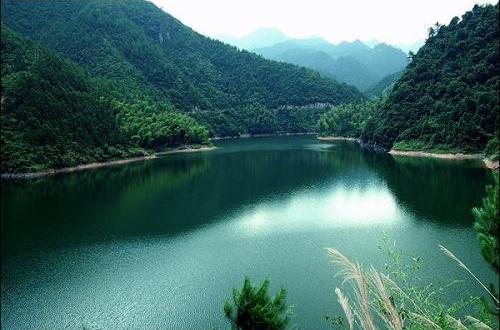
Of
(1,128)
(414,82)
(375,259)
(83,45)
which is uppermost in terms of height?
(83,45)

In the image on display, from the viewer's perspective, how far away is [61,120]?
71.0 meters

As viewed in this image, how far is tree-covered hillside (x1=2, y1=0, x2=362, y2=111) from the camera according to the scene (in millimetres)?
133250

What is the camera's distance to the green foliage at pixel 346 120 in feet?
388

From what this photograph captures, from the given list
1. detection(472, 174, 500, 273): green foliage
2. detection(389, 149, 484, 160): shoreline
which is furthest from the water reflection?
detection(472, 174, 500, 273): green foliage

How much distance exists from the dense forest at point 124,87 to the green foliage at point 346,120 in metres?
Result: 20.9

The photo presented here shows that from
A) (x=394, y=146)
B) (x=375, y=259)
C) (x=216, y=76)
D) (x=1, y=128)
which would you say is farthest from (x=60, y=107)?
(x=216, y=76)

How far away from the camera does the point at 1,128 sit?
64.4 meters

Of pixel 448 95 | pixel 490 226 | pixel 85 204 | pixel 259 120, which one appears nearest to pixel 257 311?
pixel 490 226

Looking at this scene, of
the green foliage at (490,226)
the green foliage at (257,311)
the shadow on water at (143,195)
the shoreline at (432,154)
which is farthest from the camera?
the shoreline at (432,154)

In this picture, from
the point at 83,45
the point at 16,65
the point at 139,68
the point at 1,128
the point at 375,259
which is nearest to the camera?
the point at 375,259

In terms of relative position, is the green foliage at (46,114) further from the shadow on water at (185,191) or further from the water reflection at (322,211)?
the water reflection at (322,211)

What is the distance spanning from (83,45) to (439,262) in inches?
5014

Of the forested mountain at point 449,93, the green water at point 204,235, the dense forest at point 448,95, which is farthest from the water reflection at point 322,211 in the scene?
the forested mountain at point 449,93

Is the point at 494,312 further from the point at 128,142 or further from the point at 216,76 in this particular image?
the point at 216,76
